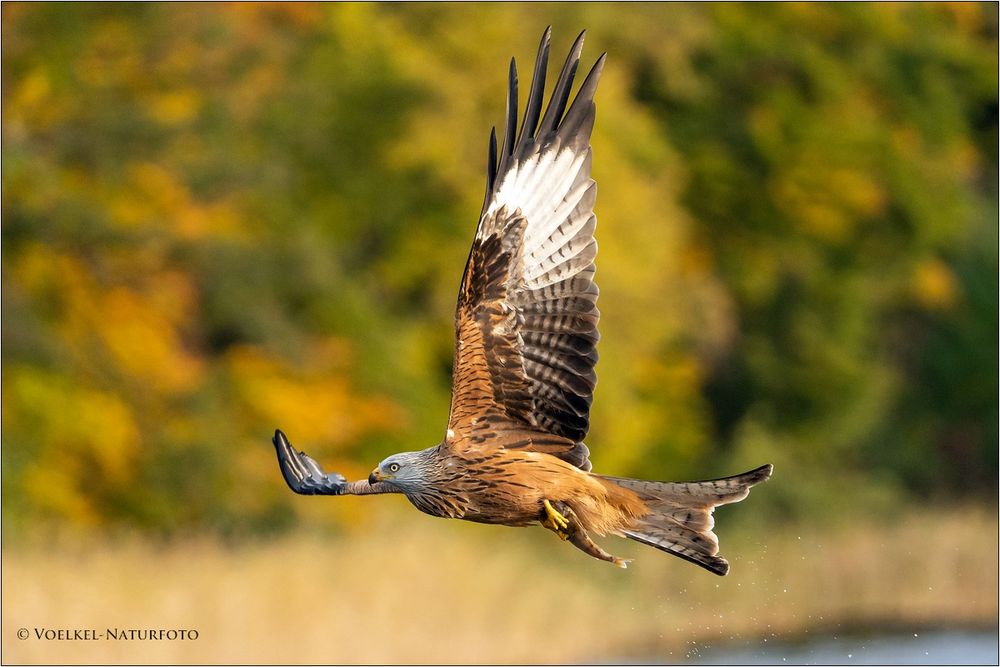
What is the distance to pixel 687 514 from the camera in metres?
6.75

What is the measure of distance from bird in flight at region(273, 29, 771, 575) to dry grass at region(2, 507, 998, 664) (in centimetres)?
1052

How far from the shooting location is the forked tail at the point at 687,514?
6602 mm

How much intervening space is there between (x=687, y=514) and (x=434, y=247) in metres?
17.7

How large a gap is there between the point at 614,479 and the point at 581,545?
1.00 feet

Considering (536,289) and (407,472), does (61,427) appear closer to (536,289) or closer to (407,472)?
(536,289)

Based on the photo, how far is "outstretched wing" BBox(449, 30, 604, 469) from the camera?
660cm


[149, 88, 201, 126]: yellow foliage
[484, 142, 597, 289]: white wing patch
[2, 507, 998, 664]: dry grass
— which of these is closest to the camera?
[484, 142, 597, 289]: white wing patch

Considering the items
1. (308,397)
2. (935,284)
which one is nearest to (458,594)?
(308,397)

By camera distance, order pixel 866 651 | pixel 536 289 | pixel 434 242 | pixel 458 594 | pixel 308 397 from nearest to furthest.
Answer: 1. pixel 536 289
2. pixel 458 594
3. pixel 866 651
4. pixel 308 397
5. pixel 434 242

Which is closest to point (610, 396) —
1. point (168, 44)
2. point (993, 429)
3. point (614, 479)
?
point (168, 44)

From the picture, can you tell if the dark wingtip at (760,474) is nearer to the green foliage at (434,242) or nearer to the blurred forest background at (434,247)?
the green foliage at (434,242)

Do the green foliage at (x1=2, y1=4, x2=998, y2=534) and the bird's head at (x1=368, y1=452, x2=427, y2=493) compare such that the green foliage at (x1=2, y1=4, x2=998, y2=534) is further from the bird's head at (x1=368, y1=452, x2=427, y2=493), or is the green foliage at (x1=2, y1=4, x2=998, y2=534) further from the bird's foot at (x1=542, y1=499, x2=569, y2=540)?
the bird's foot at (x1=542, y1=499, x2=569, y2=540)

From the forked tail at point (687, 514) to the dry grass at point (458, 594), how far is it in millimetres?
10527

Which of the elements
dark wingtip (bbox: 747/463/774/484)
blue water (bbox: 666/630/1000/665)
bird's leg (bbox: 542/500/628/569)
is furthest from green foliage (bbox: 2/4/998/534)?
dark wingtip (bbox: 747/463/774/484)
